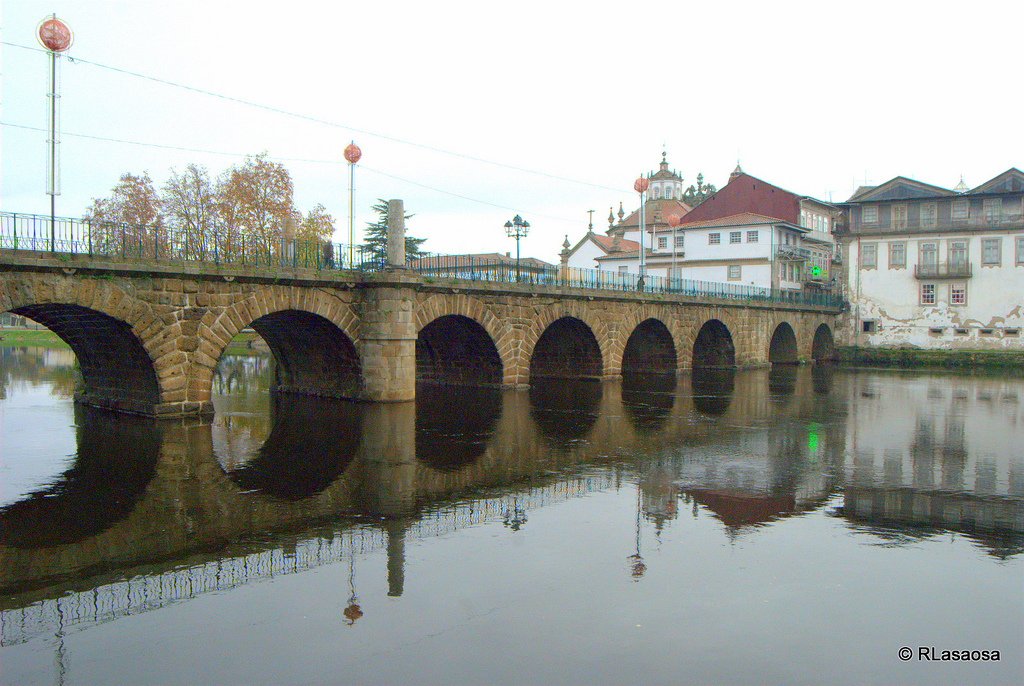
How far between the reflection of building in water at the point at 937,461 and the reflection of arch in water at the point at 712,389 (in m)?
4.18

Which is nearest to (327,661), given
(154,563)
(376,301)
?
(154,563)

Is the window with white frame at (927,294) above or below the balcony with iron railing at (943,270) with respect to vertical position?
below

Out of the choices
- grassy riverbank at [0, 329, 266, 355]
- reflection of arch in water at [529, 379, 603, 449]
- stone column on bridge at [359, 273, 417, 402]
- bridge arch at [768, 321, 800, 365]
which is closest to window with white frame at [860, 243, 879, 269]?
bridge arch at [768, 321, 800, 365]

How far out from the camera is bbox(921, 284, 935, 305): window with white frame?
2227 inches

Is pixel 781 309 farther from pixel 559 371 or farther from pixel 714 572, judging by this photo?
pixel 714 572

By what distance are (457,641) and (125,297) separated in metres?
14.2

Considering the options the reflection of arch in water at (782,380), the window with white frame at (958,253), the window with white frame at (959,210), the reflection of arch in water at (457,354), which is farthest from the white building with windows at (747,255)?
the reflection of arch in water at (457,354)

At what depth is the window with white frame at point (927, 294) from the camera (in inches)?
2227

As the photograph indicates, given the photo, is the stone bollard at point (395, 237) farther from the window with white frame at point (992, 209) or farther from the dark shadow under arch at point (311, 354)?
the window with white frame at point (992, 209)

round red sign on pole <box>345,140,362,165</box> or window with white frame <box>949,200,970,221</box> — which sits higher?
window with white frame <box>949,200,970,221</box>

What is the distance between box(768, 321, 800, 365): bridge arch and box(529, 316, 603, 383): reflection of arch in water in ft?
67.8

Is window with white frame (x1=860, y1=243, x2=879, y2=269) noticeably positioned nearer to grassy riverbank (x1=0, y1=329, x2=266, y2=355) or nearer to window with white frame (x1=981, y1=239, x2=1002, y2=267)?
window with white frame (x1=981, y1=239, x2=1002, y2=267)

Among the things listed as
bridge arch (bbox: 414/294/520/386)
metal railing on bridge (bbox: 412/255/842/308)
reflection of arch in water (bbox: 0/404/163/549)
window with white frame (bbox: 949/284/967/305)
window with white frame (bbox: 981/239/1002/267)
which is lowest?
reflection of arch in water (bbox: 0/404/163/549)

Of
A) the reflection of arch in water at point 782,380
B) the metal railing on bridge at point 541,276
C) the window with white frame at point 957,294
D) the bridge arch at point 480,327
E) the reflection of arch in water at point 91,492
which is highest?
the window with white frame at point 957,294
